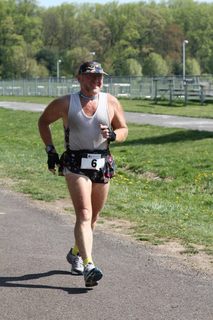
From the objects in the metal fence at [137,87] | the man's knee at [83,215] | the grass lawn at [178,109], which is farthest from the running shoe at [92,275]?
the metal fence at [137,87]

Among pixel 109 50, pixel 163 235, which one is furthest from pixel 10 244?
pixel 109 50

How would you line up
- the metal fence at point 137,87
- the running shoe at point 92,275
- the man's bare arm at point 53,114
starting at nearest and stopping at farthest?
the running shoe at point 92,275, the man's bare arm at point 53,114, the metal fence at point 137,87

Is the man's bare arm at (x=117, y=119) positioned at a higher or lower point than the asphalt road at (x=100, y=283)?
higher

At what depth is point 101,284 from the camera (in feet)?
18.9

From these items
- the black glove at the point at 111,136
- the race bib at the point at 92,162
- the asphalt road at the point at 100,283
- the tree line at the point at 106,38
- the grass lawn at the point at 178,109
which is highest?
the tree line at the point at 106,38

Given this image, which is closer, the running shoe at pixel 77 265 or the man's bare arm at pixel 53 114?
the man's bare arm at pixel 53 114

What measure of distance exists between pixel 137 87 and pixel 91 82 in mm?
51946

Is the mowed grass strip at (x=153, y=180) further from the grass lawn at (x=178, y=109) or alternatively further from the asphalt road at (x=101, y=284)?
the grass lawn at (x=178, y=109)

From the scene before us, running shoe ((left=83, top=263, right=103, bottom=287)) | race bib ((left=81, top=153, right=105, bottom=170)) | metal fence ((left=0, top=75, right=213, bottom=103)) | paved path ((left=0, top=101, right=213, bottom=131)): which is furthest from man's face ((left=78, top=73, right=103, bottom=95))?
metal fence ((left=0, top=75, right=213, bottom=103))

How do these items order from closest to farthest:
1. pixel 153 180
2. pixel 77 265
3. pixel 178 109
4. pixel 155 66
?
pixel 77 265 → pixel 153 180 → pixel 178 109 → pixel 155 66

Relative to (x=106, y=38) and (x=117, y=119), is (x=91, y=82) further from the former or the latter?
(x=106, y=38)

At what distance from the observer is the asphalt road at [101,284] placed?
501cm

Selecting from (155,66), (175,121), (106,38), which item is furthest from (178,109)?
(106,38)

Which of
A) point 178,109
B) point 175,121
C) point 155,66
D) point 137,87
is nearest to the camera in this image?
point 175,121
